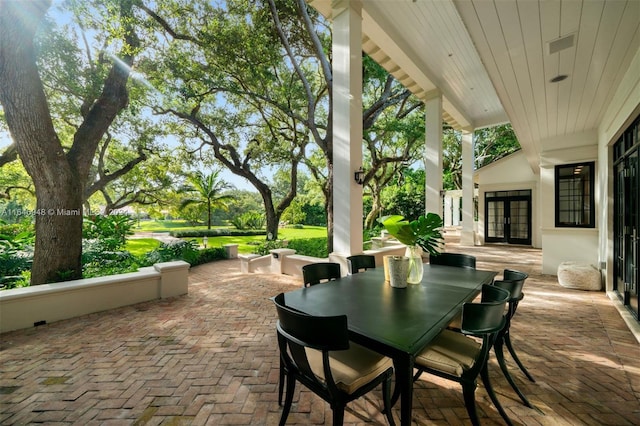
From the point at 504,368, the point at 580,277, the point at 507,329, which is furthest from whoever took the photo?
the point at 580,277

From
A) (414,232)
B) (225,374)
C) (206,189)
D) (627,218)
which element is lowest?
(225,374)

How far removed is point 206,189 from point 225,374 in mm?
13654

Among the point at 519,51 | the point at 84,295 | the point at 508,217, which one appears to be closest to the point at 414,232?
the point at 519,51

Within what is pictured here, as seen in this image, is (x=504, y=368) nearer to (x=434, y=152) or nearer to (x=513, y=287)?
(x=513, y=287)

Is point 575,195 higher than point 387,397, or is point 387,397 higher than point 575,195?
point 575,195

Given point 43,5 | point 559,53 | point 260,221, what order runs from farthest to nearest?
point 260,221, point 43,5, point 559,53

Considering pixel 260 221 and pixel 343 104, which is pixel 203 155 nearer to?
pixel 260 221

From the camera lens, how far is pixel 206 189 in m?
14.5

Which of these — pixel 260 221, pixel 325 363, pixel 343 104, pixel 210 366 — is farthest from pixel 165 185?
pixel 325 363

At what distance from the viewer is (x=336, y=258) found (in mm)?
4477

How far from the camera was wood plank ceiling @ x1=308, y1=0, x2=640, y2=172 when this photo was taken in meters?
2.21

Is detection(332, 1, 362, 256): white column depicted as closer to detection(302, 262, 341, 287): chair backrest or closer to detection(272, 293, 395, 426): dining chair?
detection(302, 262, 341, 287): chair backrest

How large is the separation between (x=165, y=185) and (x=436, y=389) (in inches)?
557

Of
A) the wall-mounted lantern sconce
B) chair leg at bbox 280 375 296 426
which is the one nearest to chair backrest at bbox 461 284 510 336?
chair leg at bbox 280 375 296 426
